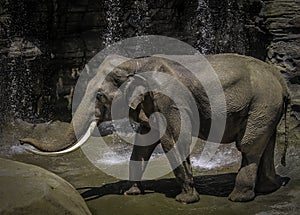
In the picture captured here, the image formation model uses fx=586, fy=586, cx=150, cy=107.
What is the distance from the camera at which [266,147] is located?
5805mm

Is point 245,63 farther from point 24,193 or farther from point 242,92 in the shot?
point 24,193

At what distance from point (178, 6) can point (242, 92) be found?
5138 mm

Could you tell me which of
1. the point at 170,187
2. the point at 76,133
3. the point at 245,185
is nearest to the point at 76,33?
the point at 170,187

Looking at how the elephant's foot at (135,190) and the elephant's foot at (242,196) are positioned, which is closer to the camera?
the elephant's foot at (242,196)

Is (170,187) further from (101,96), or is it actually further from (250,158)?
(101,96)

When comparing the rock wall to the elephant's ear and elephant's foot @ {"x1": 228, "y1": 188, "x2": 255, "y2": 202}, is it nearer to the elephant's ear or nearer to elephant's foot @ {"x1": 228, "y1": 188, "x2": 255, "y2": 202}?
elephant's foot @ {"x1": 228, "y1": 188, "x2": 255, "y2": 202}

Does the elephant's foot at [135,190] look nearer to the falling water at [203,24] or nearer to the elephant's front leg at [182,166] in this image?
the elephant's front leg at [182,166]

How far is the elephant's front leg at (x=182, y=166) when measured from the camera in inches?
215

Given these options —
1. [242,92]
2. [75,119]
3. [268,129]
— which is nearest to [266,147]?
[268,129]

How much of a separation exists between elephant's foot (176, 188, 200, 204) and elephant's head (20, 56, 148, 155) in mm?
1013

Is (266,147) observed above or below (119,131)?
above

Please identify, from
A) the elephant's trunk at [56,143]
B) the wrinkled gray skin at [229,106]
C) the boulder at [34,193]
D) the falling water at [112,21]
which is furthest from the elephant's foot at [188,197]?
the falling water at [112,21]

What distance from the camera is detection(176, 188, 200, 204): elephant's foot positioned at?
18.1 ft

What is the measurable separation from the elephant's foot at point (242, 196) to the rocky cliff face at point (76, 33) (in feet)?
11.4
